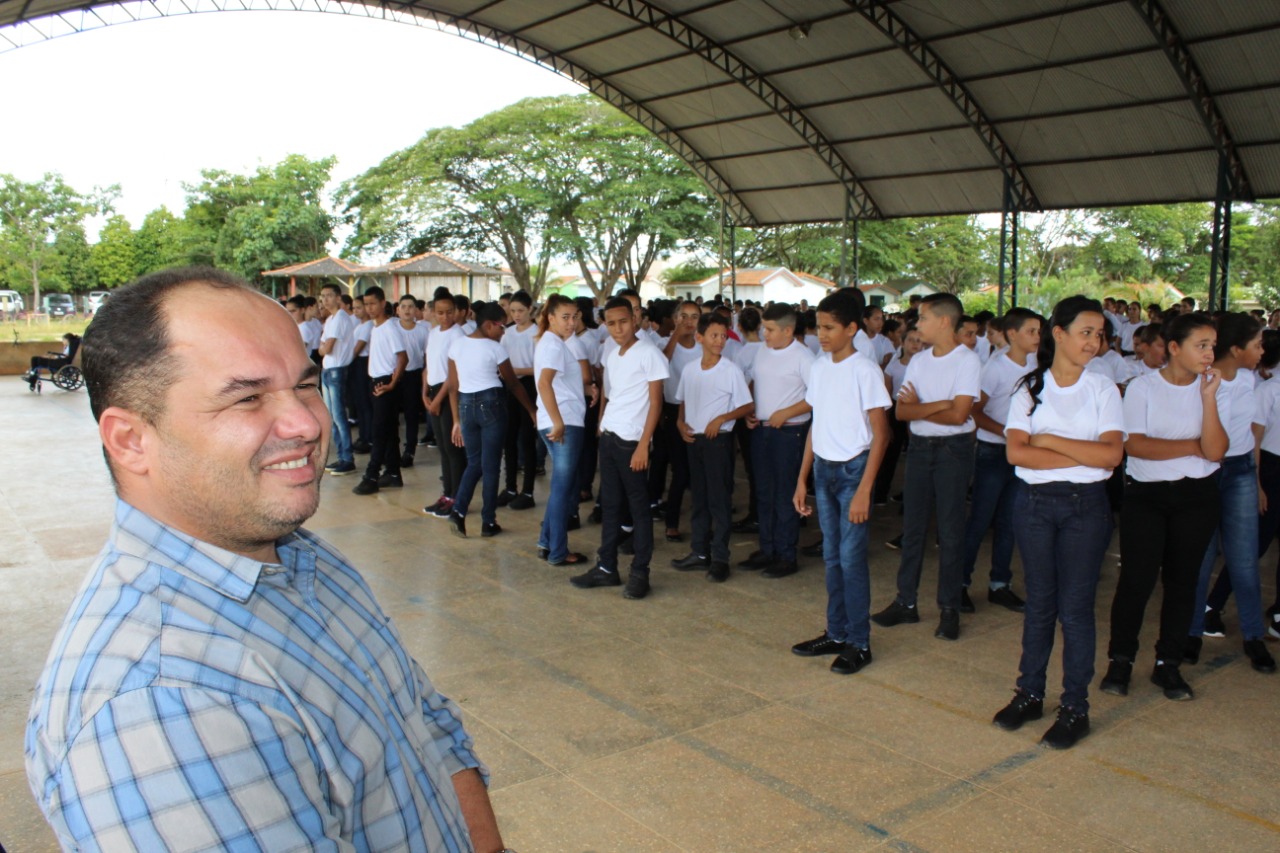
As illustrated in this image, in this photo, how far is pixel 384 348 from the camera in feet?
29.2

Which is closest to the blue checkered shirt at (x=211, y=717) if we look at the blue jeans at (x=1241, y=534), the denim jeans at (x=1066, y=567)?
the denim jeans at (x=1066, y=567)

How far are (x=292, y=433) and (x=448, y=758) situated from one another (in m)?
0.66

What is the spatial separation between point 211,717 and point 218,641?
9cm

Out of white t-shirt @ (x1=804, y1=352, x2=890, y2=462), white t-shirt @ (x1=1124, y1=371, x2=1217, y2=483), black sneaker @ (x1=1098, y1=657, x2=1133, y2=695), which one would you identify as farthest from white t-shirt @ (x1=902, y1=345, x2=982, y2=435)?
black sneaker @ (x1=1098, y1=657, x2=1133, y2=695)

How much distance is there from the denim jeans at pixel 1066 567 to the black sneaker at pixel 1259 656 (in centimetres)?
130

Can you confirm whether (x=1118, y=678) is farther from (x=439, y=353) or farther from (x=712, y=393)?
(x=439, y=353)

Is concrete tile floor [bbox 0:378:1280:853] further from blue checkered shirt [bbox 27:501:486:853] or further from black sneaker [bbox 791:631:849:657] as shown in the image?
blue checkered shirt [bbox 27:501:486:853]

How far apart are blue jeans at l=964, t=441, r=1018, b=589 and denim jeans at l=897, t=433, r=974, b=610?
0.55 meters

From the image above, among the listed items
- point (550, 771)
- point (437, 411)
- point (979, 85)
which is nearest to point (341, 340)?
point (437, 411)

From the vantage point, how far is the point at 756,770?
3443 millimetres

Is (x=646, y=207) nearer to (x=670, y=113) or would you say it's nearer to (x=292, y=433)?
(x=670, y=113)

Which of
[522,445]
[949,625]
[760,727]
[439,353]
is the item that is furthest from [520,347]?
[760,727]

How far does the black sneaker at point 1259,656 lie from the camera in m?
4.38

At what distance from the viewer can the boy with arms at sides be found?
5.54 meters
